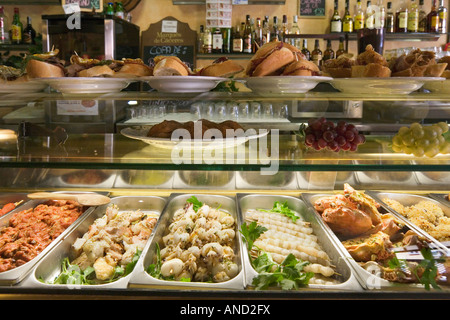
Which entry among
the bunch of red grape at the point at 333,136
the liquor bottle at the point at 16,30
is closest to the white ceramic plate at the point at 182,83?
the bunch of red grape at the point at 333,136

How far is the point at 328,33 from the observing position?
18.3 feet

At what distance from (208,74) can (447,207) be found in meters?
1.44

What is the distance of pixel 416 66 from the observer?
4.98 ft

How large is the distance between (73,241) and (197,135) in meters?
0.84

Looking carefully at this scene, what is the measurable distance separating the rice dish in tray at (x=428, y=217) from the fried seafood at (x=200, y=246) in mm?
869

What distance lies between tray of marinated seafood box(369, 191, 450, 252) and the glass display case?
1 centimetres

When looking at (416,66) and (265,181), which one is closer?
(416,66)

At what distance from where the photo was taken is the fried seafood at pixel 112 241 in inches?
66.6

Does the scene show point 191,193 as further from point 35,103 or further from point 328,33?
point 328,33

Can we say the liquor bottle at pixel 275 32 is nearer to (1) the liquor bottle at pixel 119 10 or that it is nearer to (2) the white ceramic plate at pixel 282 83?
(1) the liquor bottle at pixel 119 10

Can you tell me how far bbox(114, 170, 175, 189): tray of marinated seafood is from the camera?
2.20 metres

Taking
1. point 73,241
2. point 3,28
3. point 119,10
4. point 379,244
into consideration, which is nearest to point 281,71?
point 379,244

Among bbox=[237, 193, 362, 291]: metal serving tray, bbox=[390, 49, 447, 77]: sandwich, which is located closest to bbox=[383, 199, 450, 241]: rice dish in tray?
bbox=[237, 193, 362, 291]: metal serving tray

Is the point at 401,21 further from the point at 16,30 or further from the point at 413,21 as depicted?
the point at 16,30
